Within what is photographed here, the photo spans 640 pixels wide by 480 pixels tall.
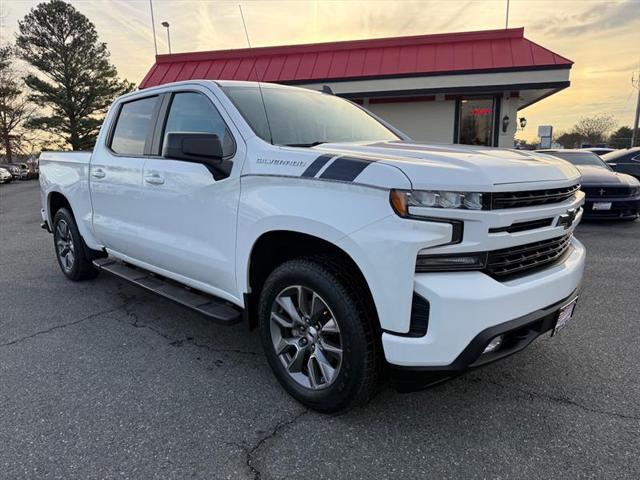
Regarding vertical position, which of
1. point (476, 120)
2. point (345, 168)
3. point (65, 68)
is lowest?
point (345, 168)

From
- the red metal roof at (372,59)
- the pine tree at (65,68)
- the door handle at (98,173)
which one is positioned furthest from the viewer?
the pine tree at (65,68)

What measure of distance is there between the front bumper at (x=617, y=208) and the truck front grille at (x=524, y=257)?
6696 mm

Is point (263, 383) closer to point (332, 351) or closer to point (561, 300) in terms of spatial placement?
point (332, 351)

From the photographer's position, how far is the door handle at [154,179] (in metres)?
3.46

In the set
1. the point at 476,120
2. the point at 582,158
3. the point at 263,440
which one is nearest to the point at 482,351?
the point at 263,440

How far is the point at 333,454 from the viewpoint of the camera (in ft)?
7.64

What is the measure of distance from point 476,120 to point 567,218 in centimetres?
1127

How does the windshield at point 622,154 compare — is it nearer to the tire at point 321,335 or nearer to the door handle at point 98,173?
the tire at point 321,335

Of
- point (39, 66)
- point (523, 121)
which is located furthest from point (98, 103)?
point (523, 121)

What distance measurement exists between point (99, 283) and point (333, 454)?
4052mm

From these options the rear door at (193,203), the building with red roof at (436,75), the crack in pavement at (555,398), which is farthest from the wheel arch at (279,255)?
the building with red roof at (436,75)

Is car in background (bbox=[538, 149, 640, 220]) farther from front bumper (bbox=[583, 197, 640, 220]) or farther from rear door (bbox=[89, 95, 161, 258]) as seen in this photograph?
rear door (bbox=[89, 95, 161, 258])

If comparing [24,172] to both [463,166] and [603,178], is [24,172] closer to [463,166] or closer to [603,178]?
[603,178]

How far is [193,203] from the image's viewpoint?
318 centimetres
